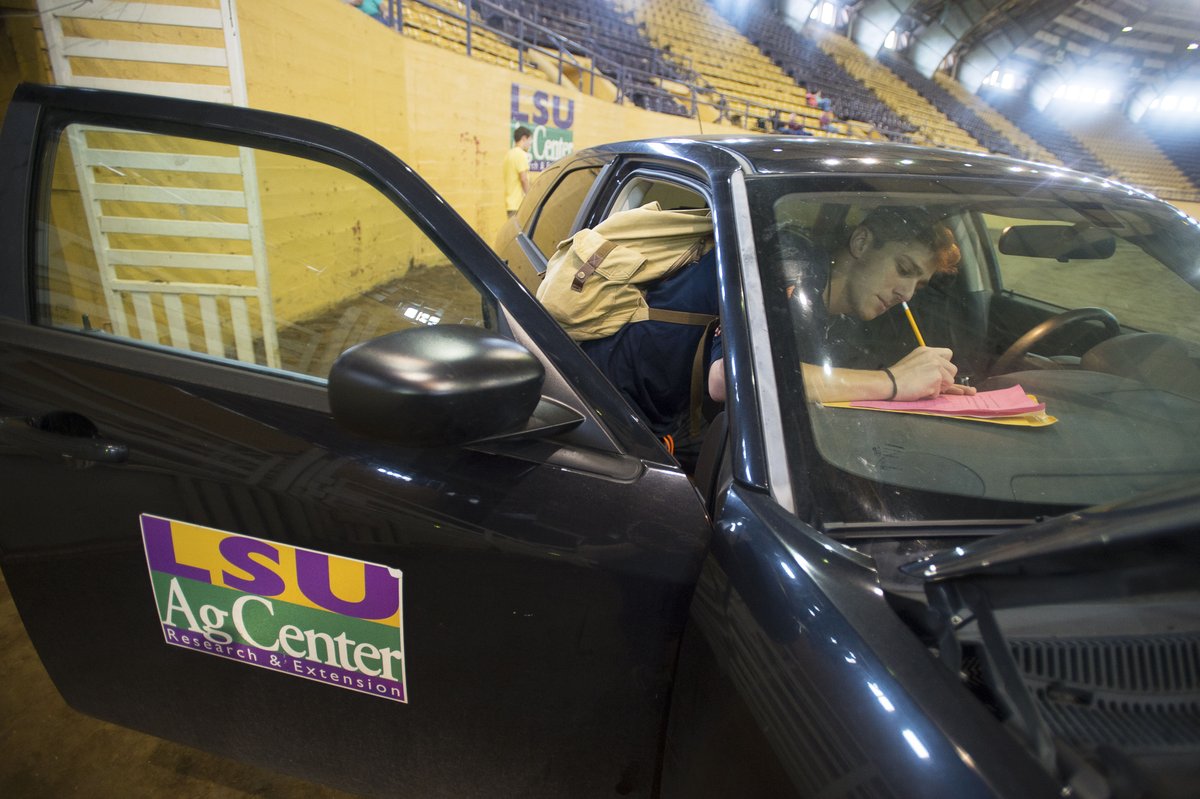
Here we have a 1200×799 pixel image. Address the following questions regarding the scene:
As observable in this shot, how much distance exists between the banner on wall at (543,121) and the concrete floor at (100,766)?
8.93 metres

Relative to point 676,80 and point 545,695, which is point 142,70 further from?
point 676,80

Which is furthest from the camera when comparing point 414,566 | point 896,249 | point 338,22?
point 338,22

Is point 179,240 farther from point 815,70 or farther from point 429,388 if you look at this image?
point 815,70

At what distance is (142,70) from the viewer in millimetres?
3539

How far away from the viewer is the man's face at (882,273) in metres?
1.21

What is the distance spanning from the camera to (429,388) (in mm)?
787

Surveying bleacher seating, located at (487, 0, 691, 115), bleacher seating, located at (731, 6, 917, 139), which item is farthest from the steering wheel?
bleacher seating, located at (731, 6, 917, 139)

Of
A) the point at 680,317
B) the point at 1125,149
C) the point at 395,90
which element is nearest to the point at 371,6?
the point at 395,90

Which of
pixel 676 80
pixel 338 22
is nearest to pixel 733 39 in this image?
pixel 676 80

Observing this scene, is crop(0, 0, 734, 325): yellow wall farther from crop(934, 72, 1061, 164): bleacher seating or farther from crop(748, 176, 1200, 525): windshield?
crop(934, 72, 1061, 164): bleacher seating

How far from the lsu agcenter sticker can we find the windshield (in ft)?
2.30

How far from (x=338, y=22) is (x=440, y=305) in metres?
5.50

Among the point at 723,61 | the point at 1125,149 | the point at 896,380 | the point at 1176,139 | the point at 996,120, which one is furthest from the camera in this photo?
the point at 1176,139

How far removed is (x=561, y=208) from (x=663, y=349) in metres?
1.32
